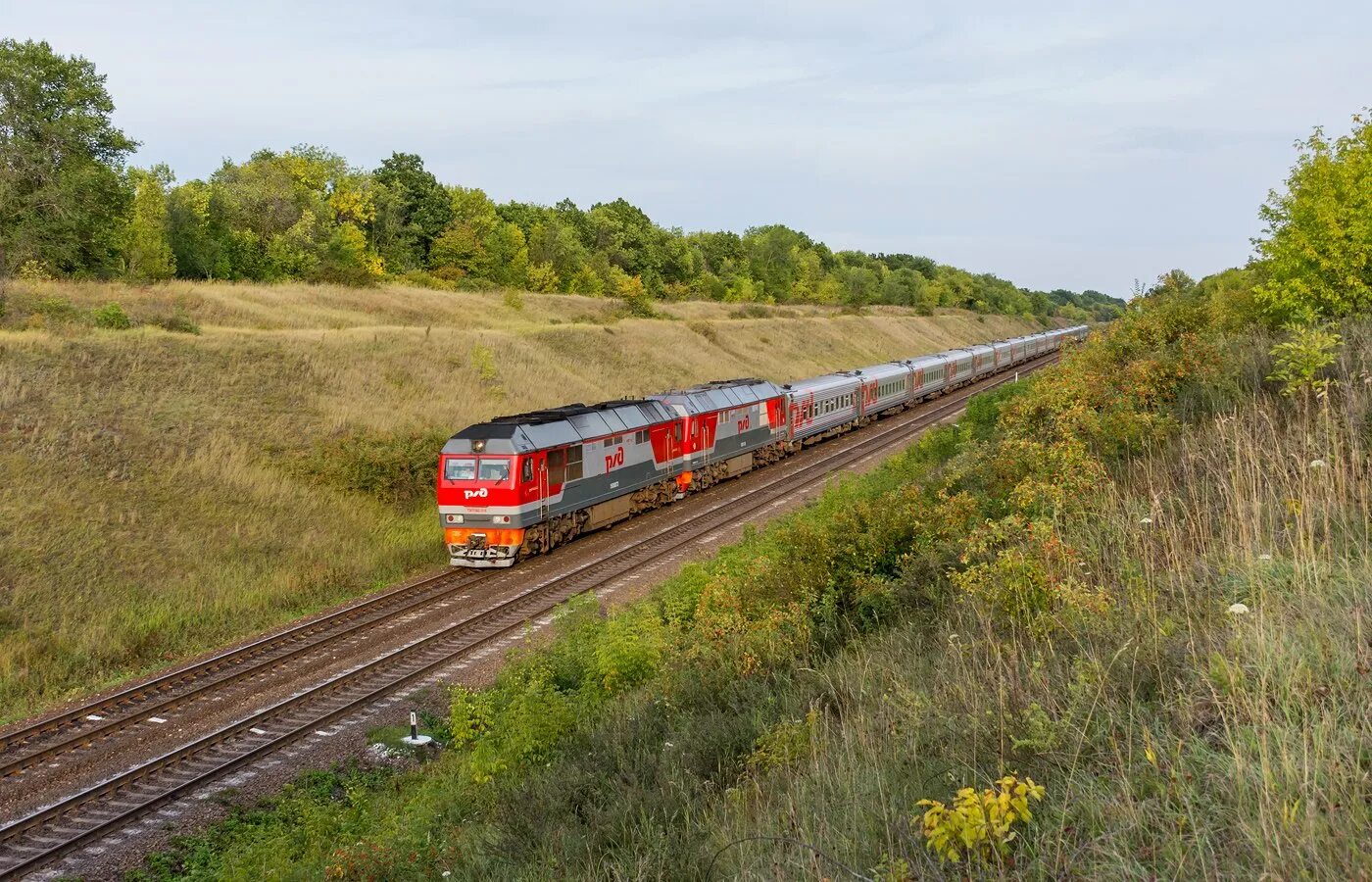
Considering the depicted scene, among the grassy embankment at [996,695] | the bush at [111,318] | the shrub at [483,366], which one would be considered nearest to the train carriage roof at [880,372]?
the shrub at [483,366]

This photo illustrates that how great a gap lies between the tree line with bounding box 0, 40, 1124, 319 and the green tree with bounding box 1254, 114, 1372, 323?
4171cm

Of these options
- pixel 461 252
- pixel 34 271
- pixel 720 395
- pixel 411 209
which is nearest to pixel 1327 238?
pixel 720 395

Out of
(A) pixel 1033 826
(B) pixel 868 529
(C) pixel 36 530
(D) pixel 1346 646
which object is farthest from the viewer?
(C) pixel 36 530

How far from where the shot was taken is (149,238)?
154 ft

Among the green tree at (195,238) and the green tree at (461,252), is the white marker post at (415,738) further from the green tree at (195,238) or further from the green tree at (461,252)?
the green tree at (461,252)

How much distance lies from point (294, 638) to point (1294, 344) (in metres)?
17.5

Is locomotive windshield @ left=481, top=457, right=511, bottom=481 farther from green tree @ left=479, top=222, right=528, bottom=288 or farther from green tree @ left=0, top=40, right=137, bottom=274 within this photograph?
green tree @ left=479, top=222, right=528, bottom=288

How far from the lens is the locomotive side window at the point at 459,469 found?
22.3m

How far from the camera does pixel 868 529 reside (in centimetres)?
1337

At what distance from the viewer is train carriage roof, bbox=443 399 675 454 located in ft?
73.0

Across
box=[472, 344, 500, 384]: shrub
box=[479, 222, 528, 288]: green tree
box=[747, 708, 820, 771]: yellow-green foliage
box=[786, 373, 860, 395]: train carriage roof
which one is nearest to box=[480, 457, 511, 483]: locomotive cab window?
box=[747, 708, 820, 771]: yellow-green foliage

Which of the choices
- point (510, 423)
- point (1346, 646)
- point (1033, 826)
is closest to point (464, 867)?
point (1033, 826)

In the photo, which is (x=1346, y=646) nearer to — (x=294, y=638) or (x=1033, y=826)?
(x=1033, y=826)

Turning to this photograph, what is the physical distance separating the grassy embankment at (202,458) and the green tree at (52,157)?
2.65 meters
